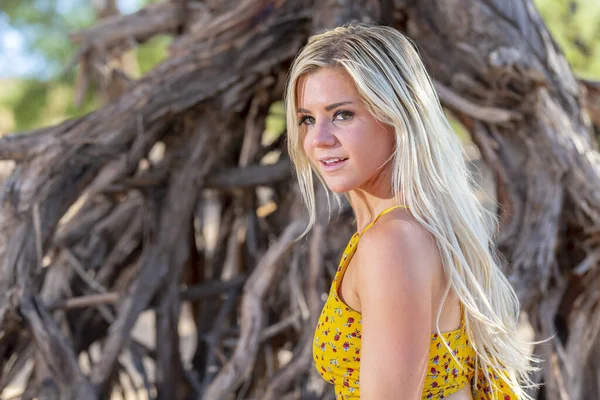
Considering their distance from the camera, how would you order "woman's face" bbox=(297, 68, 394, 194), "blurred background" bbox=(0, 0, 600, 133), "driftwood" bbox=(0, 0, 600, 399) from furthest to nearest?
"blurred background" bbox=(0, 0, 600, 133), "driftwood" bbox=(0, 0, 600, 399), "woman's face" bbox=(297, 68, 394, 194)

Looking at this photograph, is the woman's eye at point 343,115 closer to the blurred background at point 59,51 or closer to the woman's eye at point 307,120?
the woman's eye at point 307,120

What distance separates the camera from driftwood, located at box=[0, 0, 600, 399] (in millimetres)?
2223

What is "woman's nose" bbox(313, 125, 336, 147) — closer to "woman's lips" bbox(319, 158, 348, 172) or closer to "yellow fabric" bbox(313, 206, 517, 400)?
"woman's lips" bbox(319, 158, 348, 172)

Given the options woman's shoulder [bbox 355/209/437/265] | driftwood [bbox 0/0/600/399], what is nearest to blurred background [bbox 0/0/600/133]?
driftwood [bbox 0/0/600/399]

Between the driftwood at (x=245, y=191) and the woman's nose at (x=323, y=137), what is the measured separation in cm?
105

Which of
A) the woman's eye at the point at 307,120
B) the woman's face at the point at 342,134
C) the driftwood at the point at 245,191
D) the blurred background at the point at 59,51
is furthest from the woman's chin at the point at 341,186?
the blurred background at the point at 59,51

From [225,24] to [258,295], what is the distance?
33.5 inches

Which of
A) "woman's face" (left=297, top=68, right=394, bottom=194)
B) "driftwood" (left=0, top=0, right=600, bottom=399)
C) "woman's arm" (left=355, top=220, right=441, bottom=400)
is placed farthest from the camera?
"driftwood" (left=0, top=0, right=600, bottom=399)

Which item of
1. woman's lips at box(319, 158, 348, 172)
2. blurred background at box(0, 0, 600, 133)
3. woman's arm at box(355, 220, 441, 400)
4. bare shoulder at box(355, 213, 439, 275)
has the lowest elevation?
blurred background at box(0, 0, 600, 133)

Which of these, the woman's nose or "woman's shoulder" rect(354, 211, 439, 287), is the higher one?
the woman's nose

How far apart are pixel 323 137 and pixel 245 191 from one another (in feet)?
5.71

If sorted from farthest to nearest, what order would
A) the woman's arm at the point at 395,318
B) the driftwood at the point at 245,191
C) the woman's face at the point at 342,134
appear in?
1. the driftwood at the point at 245,191
2. the woman's face at the point at 342,134
3. the woman's arm at the point at 395,318

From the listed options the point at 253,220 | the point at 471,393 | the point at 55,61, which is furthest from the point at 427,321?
the point at 55,61

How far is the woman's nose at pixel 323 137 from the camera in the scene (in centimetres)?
124
